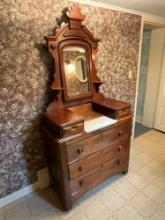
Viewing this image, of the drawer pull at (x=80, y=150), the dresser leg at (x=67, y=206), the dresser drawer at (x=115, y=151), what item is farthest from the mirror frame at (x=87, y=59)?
the dresser leg at (x=67, y=206)

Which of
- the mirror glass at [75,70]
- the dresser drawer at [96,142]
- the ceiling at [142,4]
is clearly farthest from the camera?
the ceiling at [142,4]

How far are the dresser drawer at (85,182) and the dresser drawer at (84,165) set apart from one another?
64 mm

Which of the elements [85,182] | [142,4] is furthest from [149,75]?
[85,182]

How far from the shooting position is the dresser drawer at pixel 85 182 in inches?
64.7

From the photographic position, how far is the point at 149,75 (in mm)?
3336

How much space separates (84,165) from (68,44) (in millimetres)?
1291

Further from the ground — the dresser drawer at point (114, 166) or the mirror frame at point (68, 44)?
the mirror frame at point (68, 44)

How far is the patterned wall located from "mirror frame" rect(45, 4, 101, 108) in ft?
0.39

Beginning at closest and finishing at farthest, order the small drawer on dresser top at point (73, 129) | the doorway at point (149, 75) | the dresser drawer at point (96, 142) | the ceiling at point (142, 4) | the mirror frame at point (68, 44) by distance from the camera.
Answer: the small drawer on dresser top at point (73, 129)
the dresser drawer at point (96, 142)
the mirror frame at point (68, 44)
the ceiling at point (142, 4)
the doorway at point (149, 75)

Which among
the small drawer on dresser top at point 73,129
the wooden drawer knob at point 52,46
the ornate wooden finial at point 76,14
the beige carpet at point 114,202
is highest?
the ornate wooden finial at point 76,14

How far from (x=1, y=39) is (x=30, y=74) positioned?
15.3 inches

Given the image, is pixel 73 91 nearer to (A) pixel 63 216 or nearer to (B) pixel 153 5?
(A) pixel 63 216

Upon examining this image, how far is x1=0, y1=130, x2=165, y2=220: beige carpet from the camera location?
164 centimetres

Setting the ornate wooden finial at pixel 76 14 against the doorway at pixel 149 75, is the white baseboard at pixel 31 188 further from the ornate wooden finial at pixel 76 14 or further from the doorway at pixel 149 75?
the doorway at pixel 149 75
